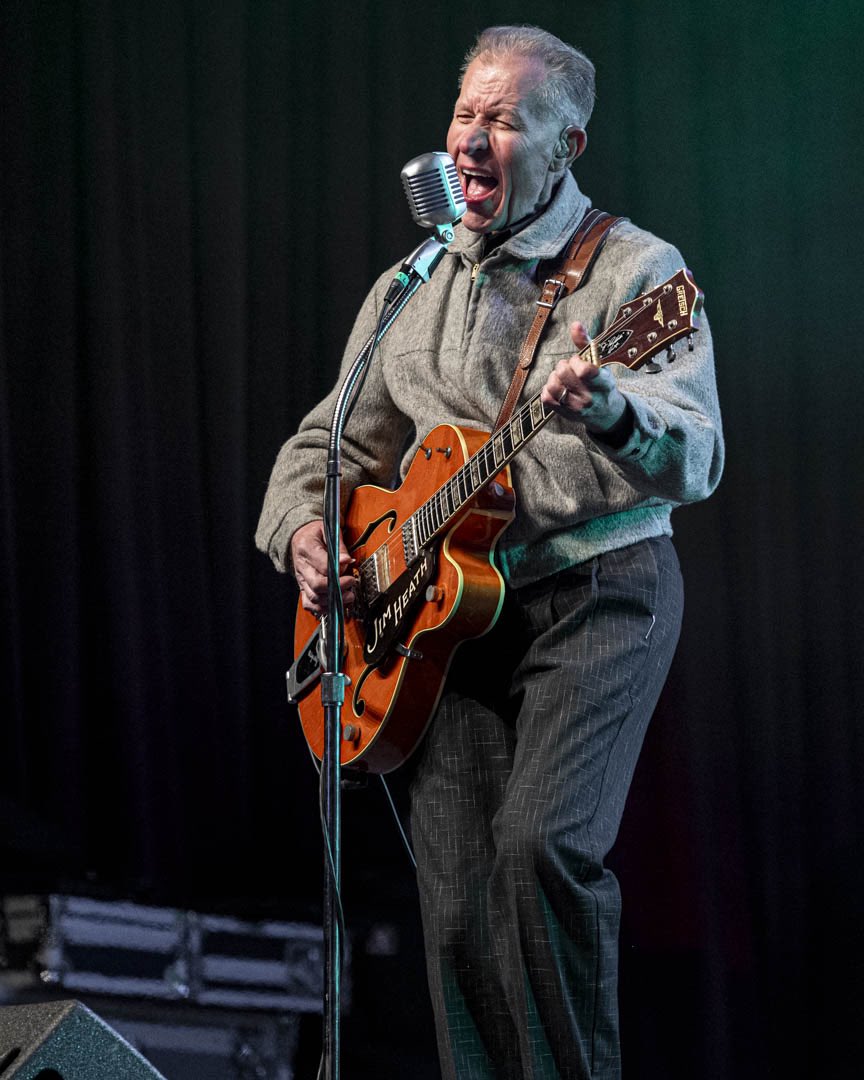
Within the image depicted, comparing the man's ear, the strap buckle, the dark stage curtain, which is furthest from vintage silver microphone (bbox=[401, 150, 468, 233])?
the dark stage curtain

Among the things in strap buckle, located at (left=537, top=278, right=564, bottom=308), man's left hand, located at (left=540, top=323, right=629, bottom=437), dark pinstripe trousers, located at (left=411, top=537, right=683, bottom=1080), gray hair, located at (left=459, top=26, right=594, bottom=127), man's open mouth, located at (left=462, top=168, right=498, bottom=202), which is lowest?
dark pinstripe trousers, located at (left=411, top=537, right=683, bottom=1080)

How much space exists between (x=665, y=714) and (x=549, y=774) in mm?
1179

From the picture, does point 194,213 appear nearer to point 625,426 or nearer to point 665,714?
point 665,714

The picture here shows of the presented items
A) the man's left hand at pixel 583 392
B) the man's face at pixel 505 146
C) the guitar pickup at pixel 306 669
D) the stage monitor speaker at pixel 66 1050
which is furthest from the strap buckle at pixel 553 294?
the stage monitor speaker at pixel 66 1050

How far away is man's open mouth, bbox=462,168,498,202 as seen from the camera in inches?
86.4

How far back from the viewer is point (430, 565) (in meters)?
2.00

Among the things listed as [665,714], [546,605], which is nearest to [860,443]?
[665,714]

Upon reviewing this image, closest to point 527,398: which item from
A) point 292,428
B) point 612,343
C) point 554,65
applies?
point 612,343

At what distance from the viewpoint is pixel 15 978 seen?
8.73 ft

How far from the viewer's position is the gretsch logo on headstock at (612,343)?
1.75 meters

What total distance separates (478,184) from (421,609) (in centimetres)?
80

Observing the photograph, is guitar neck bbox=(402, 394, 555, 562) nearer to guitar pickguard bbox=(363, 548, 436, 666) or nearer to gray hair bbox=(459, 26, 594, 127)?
guitar pickguard bbox=(363, 548, 436, 666)

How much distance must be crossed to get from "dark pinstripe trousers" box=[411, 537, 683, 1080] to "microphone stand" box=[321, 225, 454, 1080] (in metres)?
0.25

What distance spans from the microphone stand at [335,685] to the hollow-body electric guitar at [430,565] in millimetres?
211
